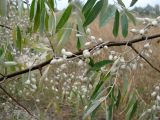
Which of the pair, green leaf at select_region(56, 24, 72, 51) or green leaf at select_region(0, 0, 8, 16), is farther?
green leaf at select_region(56, 24, 72, 51)

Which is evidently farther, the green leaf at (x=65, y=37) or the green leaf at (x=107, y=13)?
the green leaf at (x=65, y=37)

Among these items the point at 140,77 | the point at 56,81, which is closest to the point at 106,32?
the point at 140,77

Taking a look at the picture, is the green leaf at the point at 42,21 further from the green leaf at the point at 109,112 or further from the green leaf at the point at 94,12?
the green leaf at the point at 109,112

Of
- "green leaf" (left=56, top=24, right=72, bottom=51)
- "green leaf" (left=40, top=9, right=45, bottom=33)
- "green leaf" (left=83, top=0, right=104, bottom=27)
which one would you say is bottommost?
"green leaf" (left=56, top=24, right=72, bottom=51)

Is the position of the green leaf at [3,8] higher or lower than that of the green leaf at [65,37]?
higher

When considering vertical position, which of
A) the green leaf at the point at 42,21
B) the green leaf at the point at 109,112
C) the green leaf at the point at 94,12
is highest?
the green leaf at the point at 94,12

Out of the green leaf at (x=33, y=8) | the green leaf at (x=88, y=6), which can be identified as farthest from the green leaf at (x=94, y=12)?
the green leaf at (x=33, y=8)

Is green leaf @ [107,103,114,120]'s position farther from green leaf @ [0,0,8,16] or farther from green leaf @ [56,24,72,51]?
green leaf @ [0,0,8,16]

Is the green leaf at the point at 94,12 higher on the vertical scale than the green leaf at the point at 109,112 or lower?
higher

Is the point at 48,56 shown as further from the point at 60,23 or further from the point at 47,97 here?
the point at 47,97

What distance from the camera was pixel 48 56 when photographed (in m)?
1.22

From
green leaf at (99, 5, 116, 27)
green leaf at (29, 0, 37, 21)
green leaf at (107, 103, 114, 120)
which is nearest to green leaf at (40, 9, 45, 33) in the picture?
green leaf at (29, 0, 37, 21)

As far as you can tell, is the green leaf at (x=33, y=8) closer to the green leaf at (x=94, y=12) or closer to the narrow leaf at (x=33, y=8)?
the narrow leaf at (x=33, y=8)

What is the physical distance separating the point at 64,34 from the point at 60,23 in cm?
6
